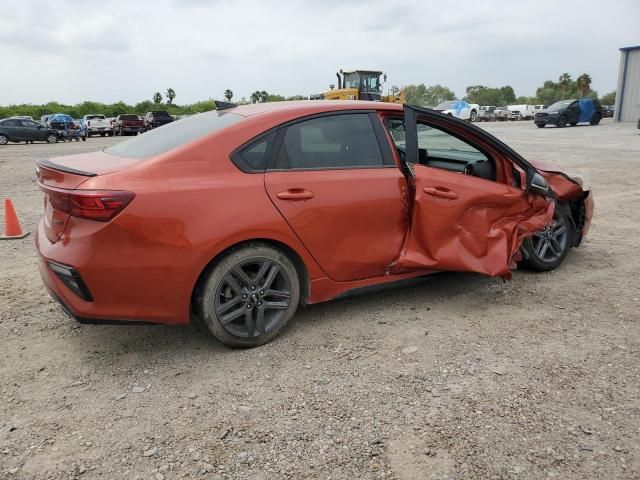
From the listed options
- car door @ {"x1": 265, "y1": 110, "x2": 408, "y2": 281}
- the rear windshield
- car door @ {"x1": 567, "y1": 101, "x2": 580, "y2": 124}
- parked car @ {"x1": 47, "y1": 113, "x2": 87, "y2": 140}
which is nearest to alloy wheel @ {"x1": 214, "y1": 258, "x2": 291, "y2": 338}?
car door @ {"x1": 265, "y1": 110, "x2": 408, "y2": 281}

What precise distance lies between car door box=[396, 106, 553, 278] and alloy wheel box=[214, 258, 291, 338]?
3.17 feet

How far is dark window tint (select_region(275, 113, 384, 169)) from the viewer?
348cm

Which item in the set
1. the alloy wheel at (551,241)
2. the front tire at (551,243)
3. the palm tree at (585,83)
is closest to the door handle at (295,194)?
the front tire at (551,243)

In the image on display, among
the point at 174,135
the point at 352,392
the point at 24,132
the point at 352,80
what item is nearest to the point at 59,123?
the point at 24,132

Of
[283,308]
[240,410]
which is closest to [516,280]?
[283,308]

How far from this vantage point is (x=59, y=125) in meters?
30.8

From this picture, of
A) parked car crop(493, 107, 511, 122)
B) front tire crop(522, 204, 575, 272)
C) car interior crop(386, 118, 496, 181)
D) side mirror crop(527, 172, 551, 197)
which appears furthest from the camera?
parked car crop(493, 107, 511, 122)

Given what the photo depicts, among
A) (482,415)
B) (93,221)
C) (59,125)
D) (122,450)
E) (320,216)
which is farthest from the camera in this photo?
(59,125)

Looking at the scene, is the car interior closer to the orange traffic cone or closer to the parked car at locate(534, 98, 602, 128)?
the orange traffic cone

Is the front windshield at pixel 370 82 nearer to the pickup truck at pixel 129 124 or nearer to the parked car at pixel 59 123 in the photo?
the pickup truck at pixel 129 124

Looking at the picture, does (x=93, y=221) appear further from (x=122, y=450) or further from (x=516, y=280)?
(x=516, y=280)

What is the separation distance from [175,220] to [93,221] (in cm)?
44

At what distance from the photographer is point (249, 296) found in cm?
334

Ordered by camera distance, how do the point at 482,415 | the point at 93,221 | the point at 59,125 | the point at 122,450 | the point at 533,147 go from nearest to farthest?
the point at 122,450 < the point at 482,415 < the point at 93,221 < the point at 533,147 < the point at 59,125
